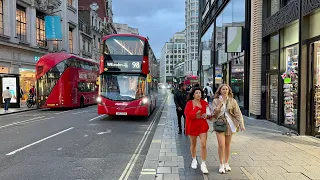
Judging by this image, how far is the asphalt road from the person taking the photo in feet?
18.5

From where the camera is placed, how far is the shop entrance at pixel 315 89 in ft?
28.6

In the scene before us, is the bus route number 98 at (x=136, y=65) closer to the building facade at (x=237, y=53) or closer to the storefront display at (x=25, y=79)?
the building facade at (x=237, y=53)

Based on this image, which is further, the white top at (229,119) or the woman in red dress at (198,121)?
the woman in red dress at (198,121)

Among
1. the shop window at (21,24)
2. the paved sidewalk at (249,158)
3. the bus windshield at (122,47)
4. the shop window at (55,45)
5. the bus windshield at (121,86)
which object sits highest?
the shop window at (21,24)

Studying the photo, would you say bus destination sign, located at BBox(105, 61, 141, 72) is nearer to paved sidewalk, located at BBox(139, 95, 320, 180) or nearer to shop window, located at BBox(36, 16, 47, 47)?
paved sidewalk, located at BBox(139, 95, 320, 180)

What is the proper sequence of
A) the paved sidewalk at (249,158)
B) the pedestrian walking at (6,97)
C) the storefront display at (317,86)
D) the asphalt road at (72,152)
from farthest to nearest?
the pedestrian walking at (6,97) → the storefront display at (317,86) → the asphalt road at (72,152) → the paved sidewalk at (249,158)

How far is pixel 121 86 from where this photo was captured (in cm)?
1409

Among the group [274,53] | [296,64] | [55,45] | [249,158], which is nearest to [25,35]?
[55,45]

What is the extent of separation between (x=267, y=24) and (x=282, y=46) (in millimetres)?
1630

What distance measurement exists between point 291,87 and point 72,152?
719cm

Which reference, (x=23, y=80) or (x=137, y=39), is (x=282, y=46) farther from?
(x=23, y=80)

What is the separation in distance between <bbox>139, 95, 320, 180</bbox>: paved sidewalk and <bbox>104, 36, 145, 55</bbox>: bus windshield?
5.97 m

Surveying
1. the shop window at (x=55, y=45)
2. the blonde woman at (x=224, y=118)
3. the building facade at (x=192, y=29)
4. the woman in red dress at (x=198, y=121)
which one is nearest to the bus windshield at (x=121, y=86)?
the woman in red dress at (x=198, y=121)

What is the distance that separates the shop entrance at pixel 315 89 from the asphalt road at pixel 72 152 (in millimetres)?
5093
